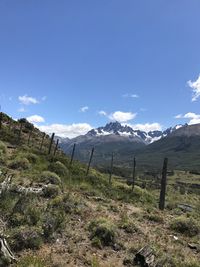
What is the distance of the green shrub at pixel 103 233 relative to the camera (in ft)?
45.8

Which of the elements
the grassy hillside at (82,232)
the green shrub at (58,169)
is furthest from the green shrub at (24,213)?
the green shrub at (58,169)

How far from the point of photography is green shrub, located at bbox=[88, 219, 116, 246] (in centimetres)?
1397

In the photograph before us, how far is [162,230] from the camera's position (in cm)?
1686

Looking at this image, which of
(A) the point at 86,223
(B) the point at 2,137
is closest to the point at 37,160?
(B) the point at 2,137

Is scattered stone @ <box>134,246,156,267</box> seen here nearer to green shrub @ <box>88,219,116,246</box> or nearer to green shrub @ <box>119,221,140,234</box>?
green shrub @ <box>88,219,116,246</box>

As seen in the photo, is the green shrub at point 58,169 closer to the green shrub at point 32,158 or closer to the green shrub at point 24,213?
the green shrub at point 32,158

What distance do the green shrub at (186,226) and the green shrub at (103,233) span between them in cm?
393

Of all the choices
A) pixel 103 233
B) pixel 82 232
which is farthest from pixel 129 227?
pixel 82 232

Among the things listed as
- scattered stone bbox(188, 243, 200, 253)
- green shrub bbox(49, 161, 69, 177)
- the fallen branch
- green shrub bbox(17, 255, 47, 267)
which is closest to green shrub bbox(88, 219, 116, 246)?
green shrub bbox(17, 255, 47, 267)

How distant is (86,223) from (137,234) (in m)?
2.14

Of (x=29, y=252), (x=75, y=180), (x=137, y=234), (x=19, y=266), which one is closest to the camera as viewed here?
(x=19, y=266)

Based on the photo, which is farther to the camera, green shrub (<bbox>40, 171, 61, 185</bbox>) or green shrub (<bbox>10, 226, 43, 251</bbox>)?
green shrub (<bbox>40, 171, 61, 185</bbox>)

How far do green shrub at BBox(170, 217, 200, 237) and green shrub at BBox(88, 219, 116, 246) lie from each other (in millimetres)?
3931

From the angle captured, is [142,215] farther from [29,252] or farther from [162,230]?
→ [29,252]
